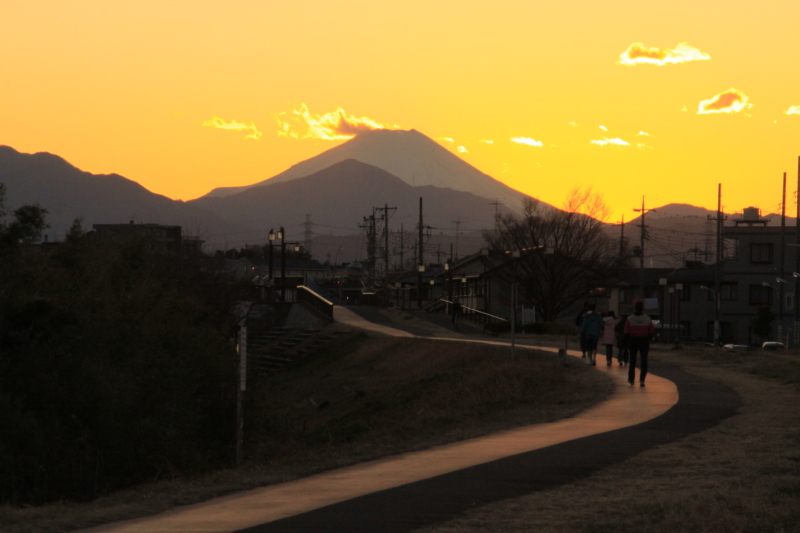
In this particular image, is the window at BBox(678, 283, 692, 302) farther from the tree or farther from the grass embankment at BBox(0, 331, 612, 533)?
the grass embankment at BBox(0, 331, 612, 533)

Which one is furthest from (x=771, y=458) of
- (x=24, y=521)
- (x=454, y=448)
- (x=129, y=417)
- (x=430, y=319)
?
(x=430, y=319)

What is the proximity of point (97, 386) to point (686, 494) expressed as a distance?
13.2 m

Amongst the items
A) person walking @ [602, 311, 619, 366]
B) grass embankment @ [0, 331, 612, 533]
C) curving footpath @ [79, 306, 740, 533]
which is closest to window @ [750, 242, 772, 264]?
grass embankment @ [0, 331, 612, 533]

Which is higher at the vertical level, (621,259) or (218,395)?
(621,259)

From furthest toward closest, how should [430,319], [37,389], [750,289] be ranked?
[750,289], [430,319], [37,389]

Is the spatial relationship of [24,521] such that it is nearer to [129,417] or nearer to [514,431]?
[514,431]

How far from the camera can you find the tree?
56.5 metres

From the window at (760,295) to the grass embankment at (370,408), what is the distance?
35.8 m

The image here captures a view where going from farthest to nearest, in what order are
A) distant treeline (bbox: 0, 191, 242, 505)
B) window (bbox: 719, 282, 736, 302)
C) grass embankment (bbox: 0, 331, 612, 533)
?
window (bbox: 719, 282, 736, 302), distant treeline (bbox: 0, 191, 242, 505), grass embankment (bbox: 0, 331, 612, 533)

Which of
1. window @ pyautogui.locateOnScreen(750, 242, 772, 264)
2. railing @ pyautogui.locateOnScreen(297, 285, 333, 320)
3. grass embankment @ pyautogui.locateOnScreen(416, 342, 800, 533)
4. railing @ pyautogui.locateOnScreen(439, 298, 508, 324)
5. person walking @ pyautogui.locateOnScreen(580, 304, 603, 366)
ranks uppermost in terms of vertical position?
window @ pyautogui.locateOnScreen(750, 242, 772, 264)

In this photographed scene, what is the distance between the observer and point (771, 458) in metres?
10.4

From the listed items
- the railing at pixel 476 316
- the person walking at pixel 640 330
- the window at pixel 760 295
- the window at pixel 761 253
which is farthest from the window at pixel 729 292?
the person walking at pixel 640 330

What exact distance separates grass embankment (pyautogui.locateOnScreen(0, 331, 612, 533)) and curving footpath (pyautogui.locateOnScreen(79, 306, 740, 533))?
0.53 meters

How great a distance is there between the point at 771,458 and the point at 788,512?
118 inches
